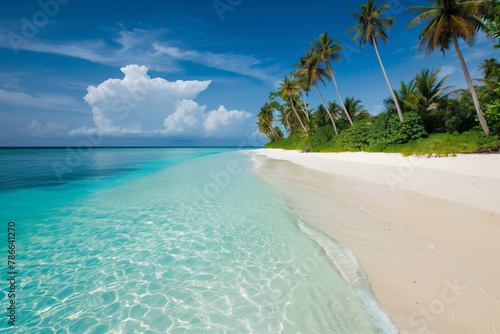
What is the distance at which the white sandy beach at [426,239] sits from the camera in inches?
92.2

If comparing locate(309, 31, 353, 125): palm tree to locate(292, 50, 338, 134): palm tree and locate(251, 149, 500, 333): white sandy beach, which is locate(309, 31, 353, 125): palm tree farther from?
locate(251, 149, 500, 333): white sandy beach

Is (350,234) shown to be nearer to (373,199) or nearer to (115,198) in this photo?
(373,199)

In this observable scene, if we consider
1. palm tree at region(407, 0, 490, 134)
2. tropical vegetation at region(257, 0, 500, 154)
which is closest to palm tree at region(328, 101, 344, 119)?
tropical vegetation at region(257, 0, 500, 154)

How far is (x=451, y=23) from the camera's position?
14.1 meters

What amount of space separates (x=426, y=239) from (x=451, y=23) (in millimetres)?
19358

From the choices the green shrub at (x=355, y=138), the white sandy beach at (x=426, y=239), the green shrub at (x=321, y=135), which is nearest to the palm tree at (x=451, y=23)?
the green shrub at (x=355, y=138)

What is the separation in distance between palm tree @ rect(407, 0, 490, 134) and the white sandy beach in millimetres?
11431

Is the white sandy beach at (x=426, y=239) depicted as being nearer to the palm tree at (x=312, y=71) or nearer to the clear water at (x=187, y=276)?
the clear water at (x=187, y=276)

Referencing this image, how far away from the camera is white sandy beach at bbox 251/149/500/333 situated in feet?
7.68

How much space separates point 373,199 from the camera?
6844mm

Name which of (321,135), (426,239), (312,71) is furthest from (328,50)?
(426,239)

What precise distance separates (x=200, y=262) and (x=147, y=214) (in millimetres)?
3960

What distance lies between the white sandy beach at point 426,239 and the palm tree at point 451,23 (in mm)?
11431

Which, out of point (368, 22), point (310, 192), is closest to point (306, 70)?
point (368, 22)
